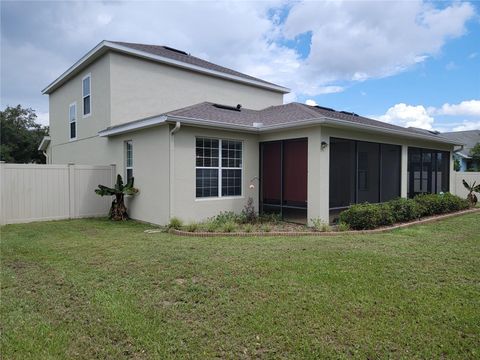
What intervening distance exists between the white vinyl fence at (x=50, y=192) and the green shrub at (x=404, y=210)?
32.7ft

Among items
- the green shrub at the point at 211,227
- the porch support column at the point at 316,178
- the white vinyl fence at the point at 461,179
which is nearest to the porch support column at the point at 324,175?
the porch support column at the point at 316,178

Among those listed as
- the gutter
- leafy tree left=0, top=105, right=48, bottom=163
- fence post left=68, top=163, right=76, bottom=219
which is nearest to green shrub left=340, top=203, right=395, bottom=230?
the gutter

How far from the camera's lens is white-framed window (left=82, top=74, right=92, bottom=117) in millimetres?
14452

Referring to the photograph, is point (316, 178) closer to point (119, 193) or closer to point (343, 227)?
point (343, 227)

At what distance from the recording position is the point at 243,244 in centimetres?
700

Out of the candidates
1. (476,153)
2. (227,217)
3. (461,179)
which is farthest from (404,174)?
(476,153)

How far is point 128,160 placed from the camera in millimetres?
12000

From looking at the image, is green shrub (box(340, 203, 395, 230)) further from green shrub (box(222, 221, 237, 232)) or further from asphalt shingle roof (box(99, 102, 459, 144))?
green shrub (box(222, 221, 237, 232))

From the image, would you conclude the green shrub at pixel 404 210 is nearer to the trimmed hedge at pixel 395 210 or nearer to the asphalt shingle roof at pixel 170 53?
the trimmed hedge at pixel 395 210

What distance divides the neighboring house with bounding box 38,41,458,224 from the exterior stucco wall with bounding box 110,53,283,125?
43 mm

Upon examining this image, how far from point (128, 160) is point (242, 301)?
925 cm

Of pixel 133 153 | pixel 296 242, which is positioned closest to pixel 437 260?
pixel 296 242

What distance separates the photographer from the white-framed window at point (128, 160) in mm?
11815

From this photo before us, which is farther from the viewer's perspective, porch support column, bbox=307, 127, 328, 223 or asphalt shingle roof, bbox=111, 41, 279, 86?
asphalt shingle roof, bbox=111, 41, 279, 86
